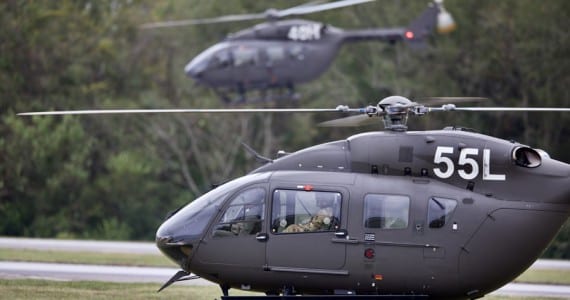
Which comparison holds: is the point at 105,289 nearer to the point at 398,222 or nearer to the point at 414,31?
the point at 398,222

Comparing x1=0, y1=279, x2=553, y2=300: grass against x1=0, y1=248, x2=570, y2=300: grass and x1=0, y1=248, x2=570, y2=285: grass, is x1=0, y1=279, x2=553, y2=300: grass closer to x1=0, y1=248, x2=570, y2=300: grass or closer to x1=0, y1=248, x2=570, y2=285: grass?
x1=0, y1=248, x2=570, y2=300: grass

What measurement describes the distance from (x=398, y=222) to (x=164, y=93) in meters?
38.2

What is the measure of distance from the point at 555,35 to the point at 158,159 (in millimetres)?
17731

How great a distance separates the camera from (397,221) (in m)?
13.2

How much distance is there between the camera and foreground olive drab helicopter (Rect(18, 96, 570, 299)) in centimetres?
1312

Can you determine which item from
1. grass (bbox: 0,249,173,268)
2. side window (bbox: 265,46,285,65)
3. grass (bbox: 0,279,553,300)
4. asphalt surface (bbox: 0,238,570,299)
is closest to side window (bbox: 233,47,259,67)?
side window (bbox: 265,46,285,65)

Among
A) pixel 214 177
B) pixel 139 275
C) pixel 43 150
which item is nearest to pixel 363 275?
pixel 139 275

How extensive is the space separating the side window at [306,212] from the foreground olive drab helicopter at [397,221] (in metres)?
0.01

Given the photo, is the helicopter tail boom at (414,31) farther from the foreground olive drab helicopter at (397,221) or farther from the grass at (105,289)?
the foreground olive drab helicopter at (397,221)

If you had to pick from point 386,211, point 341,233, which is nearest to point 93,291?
point 341,233

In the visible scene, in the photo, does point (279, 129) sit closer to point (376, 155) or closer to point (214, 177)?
point (214, 177)

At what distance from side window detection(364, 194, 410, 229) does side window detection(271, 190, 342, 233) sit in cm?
38

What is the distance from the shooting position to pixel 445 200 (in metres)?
13.2

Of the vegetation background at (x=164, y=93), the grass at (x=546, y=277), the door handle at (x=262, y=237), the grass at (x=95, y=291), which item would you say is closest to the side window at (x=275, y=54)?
the vegetation background at (x=164, y=93)
